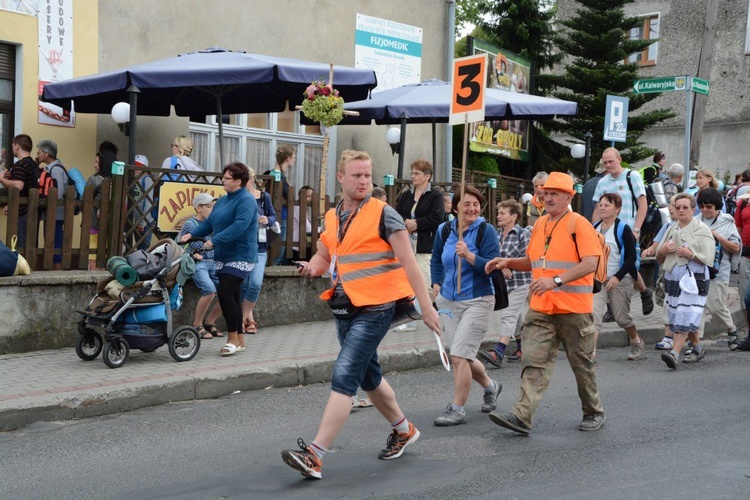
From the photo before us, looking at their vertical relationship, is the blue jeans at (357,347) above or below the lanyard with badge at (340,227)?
below

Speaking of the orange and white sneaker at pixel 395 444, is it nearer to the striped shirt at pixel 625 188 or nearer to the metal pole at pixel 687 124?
the striped shirt at pixel 625 188

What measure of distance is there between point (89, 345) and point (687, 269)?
6203 mm

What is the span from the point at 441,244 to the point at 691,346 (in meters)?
4.06

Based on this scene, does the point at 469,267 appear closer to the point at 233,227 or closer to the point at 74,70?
the point at 233,227

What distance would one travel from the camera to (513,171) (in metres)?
26.5

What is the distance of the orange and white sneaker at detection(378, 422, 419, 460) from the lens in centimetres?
593

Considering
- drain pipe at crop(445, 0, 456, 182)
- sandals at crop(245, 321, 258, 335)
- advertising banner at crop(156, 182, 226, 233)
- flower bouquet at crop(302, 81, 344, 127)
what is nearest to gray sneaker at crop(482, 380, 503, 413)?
sandals at crop(245, 321, 258, 335)

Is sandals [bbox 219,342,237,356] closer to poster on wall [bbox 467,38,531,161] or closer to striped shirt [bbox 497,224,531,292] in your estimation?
striped shirt [bbox 497,224,531,292]

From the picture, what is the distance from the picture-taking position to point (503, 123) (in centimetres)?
2361

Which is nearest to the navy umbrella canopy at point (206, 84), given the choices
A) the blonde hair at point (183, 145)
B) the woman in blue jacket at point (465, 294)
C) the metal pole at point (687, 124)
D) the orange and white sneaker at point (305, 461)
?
the blonde hair at point (183, 145)

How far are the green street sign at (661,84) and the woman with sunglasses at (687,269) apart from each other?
194 inches

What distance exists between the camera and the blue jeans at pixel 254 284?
10289mm

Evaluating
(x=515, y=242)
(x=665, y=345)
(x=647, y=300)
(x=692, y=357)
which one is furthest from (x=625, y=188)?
(x=515, y=242)

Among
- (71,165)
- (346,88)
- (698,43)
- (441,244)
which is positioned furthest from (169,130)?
(698,43)
